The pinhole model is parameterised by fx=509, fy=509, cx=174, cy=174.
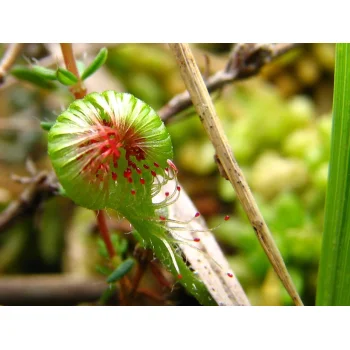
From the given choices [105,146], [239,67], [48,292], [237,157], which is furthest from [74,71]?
[237,157]

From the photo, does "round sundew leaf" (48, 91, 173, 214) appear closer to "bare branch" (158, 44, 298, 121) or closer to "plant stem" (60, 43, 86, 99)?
"plant stem" (60, 43, 86, 99)

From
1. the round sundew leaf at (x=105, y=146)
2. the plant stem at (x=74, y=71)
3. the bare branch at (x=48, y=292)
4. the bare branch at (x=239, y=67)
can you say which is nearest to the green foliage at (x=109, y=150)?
the round sundew leaf at (x=105, y=146)

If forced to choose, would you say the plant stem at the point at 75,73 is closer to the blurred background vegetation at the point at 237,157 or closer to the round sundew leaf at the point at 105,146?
the round sundew leaf at the point at 105,146

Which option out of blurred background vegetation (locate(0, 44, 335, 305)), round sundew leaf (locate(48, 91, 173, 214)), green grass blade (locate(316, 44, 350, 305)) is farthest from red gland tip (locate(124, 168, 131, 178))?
blurred background vegetation (locate(0, 44, 335, 305))

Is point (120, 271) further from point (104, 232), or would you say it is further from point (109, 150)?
point (109, 150)

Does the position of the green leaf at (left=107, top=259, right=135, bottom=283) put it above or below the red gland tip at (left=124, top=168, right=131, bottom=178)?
below
